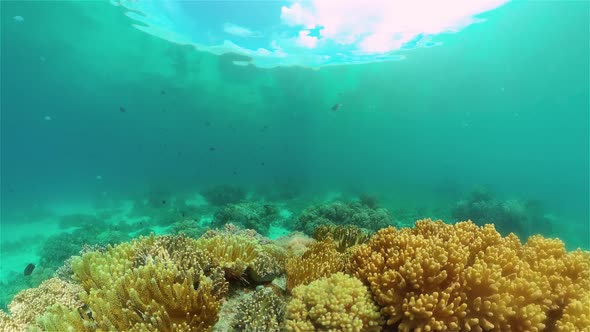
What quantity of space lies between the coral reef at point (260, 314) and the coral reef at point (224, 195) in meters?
27.1

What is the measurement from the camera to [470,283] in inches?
126

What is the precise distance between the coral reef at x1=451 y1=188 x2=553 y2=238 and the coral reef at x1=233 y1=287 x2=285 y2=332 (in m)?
22.8

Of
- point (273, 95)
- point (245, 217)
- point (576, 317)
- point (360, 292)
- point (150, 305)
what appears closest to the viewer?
point (576, 317)

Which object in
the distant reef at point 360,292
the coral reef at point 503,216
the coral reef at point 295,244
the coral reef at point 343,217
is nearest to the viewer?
the distant reef at point 360,292

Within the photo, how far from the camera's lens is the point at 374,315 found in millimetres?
3178

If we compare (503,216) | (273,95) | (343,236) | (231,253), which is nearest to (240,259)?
(231,253)

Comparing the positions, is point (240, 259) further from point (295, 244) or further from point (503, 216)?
point (503, 216)

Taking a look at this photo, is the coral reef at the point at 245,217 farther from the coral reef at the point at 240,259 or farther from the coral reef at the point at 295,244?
the coral reef at the point at 240,259

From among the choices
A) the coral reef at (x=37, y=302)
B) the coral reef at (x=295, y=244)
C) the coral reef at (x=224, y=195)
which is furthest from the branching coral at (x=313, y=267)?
the coral reef at (x=224, y=195)

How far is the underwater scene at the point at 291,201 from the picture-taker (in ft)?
10.7

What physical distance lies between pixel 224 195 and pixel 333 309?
95.0 ft

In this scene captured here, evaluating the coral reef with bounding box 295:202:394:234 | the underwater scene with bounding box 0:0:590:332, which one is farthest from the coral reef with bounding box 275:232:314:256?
the coral reef with bounding box 295:202:394:234

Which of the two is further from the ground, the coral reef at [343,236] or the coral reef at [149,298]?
the coral reef at [149,298]

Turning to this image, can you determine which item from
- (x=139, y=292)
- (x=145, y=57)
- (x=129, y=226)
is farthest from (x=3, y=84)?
(x=139, y=292)
